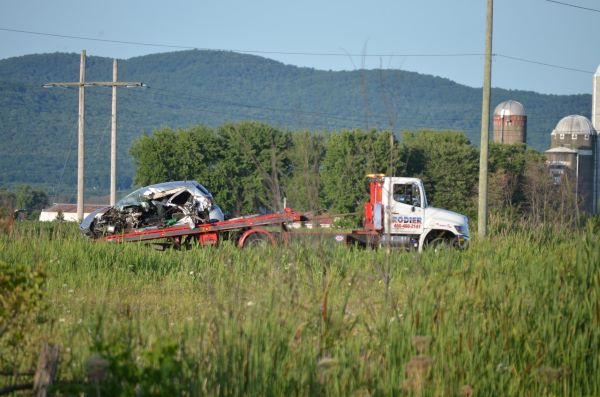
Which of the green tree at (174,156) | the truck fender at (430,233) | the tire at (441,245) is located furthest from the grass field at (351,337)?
the green tree at (174,156)

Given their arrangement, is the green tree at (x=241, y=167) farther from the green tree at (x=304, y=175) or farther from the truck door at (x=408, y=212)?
the green tree at (x=304, y=175)

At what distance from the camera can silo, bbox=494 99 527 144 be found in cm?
15638

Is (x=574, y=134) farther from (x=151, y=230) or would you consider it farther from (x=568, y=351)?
(x=568, y=351)

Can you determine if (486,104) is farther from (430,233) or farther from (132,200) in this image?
(132,200)

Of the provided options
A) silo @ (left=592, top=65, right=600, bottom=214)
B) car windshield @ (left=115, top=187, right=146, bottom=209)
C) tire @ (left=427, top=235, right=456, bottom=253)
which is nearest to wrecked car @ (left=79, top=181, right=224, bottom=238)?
car windshield @ (left=115, top=187, right=146, bottom=209)

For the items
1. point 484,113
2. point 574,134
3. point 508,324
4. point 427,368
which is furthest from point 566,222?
point 574,134

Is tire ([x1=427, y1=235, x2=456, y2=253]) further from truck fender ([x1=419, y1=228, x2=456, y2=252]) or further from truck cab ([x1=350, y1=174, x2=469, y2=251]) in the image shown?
truck cab ([x1=350, y1=174, x2=469, y2=251])

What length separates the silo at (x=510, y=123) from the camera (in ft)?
513

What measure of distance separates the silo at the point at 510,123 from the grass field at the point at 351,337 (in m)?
149

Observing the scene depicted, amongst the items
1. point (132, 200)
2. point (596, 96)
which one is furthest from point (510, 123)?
point (132, 200)

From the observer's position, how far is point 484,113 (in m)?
25.3

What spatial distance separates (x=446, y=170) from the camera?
86.4m

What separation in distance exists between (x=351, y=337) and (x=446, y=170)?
80.2m

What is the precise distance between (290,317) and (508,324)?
6.95 ft
